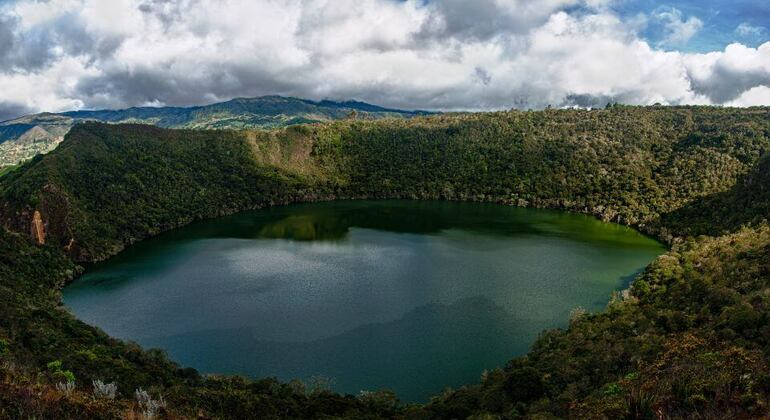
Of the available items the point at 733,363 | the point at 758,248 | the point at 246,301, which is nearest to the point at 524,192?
the point at 758,248

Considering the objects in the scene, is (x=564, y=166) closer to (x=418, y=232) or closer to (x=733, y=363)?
(x=418, y=232)

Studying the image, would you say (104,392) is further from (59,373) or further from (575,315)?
(575,315)

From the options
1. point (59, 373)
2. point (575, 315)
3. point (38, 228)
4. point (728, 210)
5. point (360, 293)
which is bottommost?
point (360, 293)

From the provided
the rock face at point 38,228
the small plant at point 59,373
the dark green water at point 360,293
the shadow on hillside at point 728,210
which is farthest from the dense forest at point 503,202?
the dark green water at point 360,293

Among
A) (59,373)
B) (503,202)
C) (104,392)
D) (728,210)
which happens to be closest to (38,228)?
(59,373)

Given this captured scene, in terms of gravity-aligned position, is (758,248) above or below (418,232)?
above
